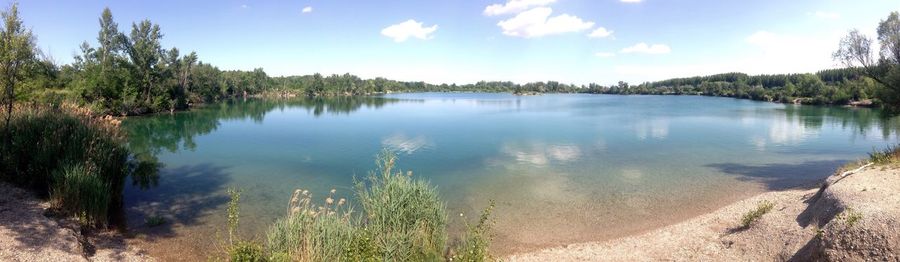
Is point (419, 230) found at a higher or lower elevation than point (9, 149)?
lower

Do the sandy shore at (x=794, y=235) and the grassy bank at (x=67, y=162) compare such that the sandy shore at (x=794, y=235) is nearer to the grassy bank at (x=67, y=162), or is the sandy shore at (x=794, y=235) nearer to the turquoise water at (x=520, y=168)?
the turquoise water at (x=520, y=168)

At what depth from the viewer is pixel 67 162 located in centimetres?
1386

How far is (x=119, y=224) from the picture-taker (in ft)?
48.7

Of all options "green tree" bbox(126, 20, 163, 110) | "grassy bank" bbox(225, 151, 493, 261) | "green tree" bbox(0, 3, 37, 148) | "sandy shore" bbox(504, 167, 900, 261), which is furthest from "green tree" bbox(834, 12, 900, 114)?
"green tree" bbox(126, 20, 163, 110)

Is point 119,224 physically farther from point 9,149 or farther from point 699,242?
point 699,242

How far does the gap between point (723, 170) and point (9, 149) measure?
114 ft

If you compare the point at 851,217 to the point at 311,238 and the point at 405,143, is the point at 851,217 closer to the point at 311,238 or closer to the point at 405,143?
the point at 311,238

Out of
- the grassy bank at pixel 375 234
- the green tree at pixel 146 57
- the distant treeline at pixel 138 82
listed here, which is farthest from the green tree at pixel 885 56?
the green tree at pixel 146 57

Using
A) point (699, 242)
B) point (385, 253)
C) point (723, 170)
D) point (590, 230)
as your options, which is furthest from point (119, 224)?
point (723, 170)

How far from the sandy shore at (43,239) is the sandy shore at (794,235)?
11059mm

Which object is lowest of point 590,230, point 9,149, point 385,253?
point 590,230

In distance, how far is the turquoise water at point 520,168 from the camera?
55.4 feet

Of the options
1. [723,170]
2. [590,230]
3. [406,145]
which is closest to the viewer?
[590,230]

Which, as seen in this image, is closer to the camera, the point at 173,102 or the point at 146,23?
the point at 146,23
